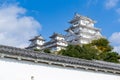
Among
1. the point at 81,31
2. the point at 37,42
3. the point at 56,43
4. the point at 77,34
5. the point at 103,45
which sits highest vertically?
the point at 81,31

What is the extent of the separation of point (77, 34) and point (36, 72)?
206 feet

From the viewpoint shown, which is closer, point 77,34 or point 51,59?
point 51,59

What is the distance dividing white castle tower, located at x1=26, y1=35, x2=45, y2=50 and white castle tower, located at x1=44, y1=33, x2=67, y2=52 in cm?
692

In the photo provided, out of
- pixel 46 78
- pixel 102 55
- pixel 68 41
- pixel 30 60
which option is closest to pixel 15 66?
pixel 30 60

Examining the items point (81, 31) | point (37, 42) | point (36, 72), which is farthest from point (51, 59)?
point (37, 42)

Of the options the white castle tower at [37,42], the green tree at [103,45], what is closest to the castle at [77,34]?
the white castle tower at [37,42]

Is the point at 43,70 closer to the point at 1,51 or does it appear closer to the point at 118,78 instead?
the point at 1,51

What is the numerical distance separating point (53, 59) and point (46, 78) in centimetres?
122

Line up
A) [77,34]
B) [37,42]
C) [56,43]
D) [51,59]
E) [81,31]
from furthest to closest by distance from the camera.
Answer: [37,42] < [56,43] < [77,34] < [81,31] < [51,59]

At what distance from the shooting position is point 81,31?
78.6 meters

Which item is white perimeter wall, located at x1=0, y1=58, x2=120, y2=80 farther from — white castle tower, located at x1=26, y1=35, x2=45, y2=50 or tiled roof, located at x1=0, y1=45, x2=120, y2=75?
white castle tower, located at x1=26, y1=35, x2=45, y2=50

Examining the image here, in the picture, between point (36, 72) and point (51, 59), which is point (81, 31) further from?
point (36, 72)

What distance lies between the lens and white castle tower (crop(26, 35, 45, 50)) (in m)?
93.6

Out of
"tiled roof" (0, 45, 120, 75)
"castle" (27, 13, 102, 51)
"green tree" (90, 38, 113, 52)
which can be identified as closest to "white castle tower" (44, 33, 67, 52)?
"castle" (27, 13, 102, 51)
